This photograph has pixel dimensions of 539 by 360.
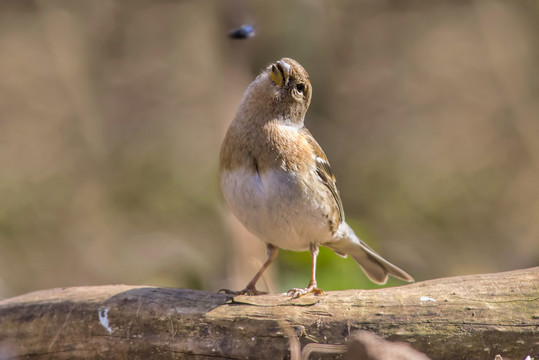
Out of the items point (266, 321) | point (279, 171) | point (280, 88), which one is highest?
point (280, 88)

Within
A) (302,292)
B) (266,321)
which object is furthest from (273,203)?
(266,321)

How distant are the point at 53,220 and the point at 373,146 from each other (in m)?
4.09

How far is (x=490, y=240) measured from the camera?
25.1 feet

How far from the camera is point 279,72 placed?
3557 mm

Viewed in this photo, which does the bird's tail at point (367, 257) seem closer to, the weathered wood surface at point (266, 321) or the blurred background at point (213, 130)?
the weathered wood surface at point (266, 321)

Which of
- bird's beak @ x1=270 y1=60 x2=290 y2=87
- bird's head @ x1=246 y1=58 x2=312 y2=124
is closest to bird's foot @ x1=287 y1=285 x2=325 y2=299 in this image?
bird's head @ x1=246 y1=58 x2=312 y2=124

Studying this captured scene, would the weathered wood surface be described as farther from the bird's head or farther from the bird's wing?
the bird's head

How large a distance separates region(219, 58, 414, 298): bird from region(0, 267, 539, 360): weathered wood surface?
300 mm

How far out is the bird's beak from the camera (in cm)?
356

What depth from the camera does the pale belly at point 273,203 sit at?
11.1 ft

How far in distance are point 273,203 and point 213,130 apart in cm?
479

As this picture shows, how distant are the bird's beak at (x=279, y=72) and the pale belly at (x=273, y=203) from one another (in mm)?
543

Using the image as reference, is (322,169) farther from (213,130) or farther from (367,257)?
(213,130)

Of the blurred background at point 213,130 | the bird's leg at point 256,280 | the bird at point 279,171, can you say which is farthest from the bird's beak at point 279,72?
the blurred background at point 213,130
